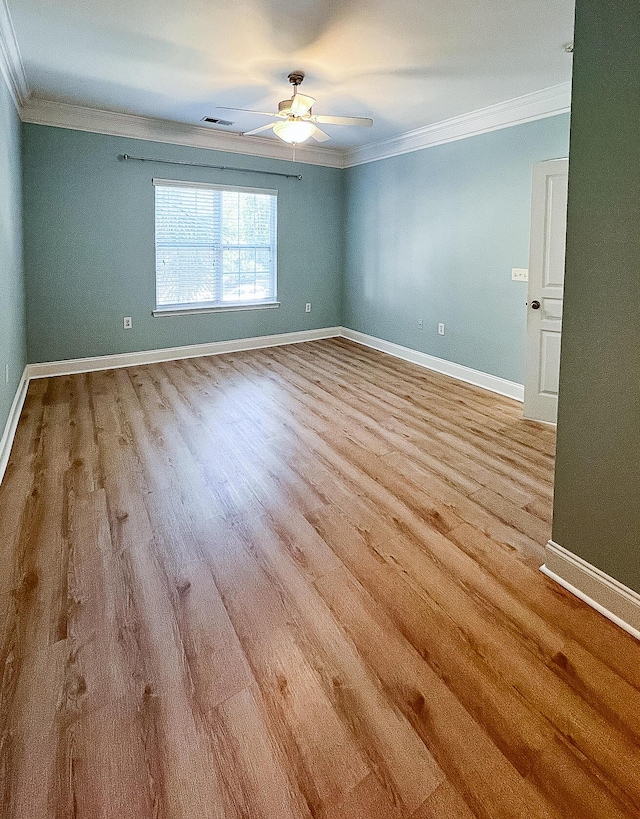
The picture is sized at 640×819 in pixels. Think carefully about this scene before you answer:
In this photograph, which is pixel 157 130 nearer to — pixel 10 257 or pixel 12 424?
pixel 10 257

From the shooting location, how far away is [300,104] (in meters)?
3.61

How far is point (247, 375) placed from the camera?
204 inches

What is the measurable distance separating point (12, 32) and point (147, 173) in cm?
216

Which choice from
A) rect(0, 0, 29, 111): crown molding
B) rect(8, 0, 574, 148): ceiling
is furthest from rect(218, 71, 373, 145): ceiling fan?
rect(0, 0, 29, 111): crown molding

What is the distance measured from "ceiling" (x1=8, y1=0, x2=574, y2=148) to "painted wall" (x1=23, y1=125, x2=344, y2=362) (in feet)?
1.91

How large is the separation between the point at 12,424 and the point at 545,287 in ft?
Answer: 13.8

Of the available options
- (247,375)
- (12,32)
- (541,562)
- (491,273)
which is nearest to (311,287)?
(247,375)

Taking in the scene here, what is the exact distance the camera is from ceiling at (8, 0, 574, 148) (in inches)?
107

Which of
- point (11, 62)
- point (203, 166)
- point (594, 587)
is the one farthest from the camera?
point (203, 166)

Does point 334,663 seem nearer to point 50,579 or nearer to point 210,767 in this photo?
point 210,767

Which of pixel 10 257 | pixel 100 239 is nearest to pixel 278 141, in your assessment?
pixel 100 239

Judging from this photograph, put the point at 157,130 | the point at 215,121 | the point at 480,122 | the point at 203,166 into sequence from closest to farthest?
the point at 480,122 < the point at 215,121 < the point at 157,130 < the point at 203,166

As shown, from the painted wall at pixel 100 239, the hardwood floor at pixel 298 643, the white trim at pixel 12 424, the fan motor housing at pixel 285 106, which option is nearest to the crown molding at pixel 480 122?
the painted wall at pixel 100 239

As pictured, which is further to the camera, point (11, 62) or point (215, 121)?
point (215, 121)
